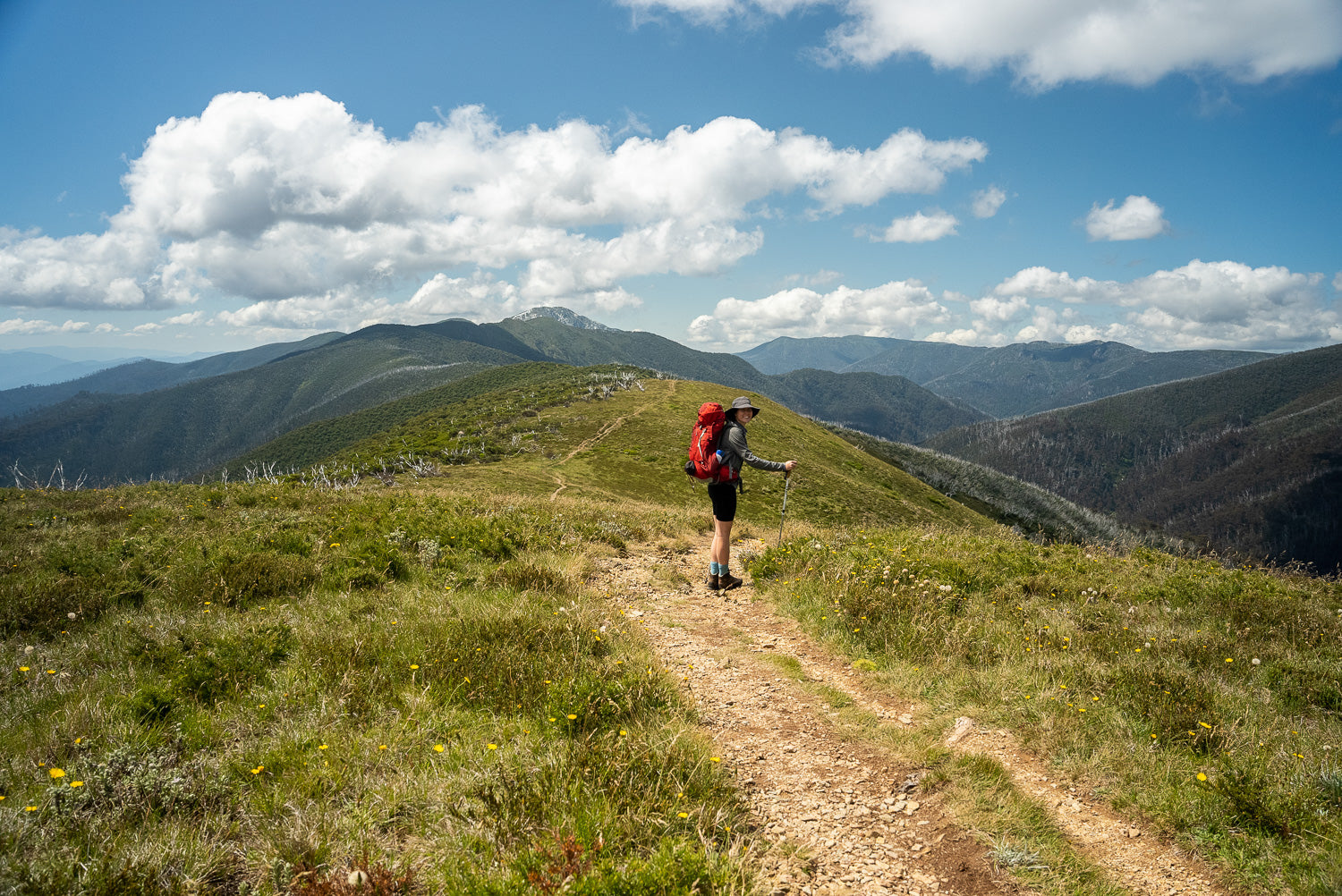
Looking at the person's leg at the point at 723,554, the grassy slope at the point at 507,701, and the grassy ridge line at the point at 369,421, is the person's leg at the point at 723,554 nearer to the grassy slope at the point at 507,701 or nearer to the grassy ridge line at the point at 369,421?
the grassy slope at the point at 507,701

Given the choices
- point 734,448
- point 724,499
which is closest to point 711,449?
point 734,448

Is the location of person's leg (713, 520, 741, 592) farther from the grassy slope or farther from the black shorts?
the grassy slope

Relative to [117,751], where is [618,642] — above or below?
below

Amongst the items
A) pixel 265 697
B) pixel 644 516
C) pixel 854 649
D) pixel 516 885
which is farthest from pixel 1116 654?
pixel 644 516

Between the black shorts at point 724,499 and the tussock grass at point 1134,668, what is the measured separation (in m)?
1.35

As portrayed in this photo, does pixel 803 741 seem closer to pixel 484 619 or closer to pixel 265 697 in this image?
pixel 484 619

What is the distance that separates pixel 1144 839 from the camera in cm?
397

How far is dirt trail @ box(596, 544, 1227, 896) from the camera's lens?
11.8 ft

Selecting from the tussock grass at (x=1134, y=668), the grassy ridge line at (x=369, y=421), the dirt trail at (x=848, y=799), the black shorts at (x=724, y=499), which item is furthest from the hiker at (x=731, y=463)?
the grassy ridge line at (x=369, y=421)

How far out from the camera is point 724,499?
9.15 m

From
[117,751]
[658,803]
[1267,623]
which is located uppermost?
[117,751]

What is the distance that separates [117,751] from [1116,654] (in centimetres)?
874

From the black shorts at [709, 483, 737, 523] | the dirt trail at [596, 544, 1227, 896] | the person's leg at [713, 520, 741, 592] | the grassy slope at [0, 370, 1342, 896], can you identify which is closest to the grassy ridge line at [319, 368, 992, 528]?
the person's leg at [713, 520, 741, 592]

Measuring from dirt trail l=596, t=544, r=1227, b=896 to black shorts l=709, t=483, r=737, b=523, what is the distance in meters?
2.49
